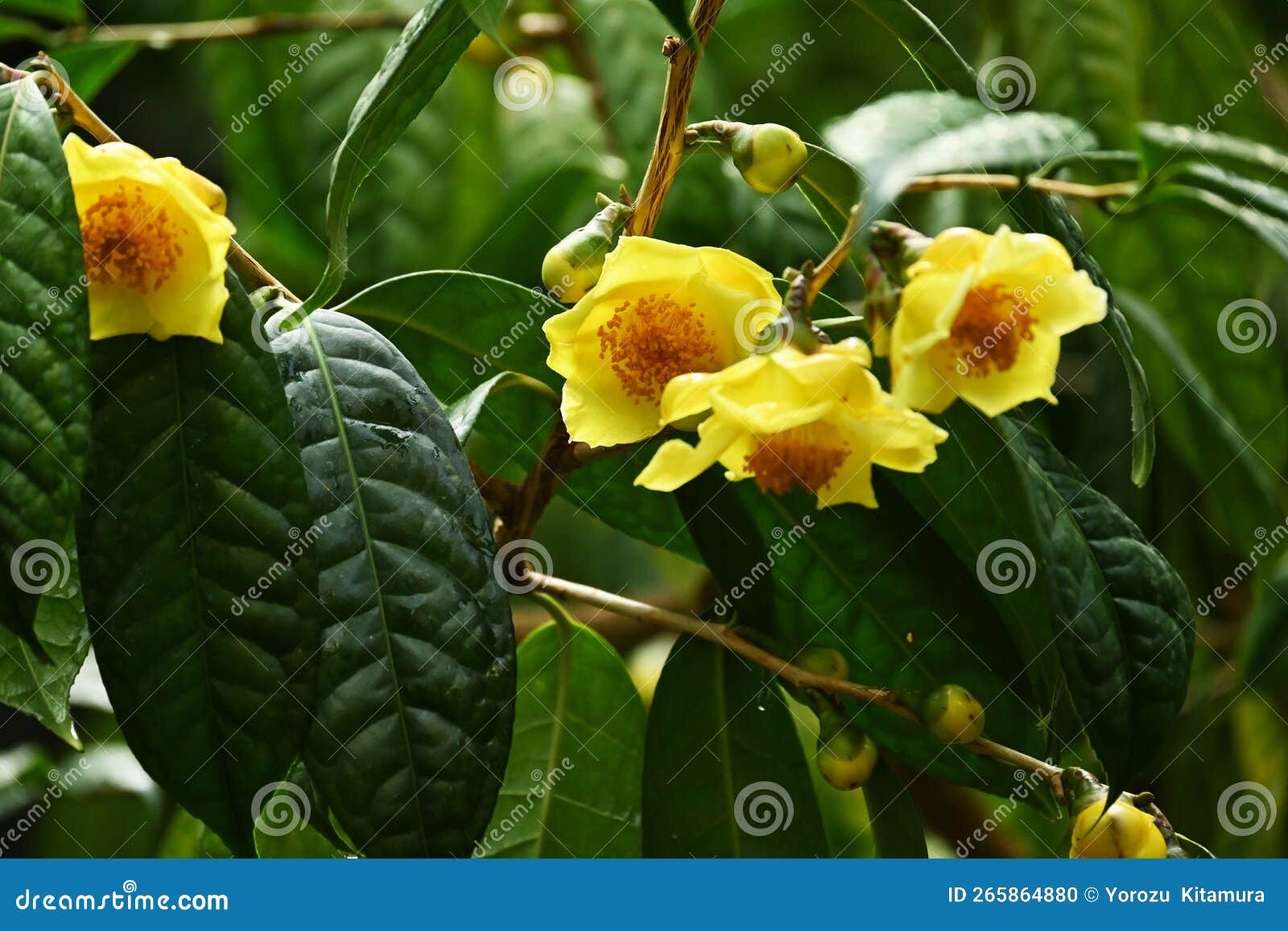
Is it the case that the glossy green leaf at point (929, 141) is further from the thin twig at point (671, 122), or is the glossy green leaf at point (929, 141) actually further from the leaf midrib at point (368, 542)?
the leaf midrib at point (368, 542)

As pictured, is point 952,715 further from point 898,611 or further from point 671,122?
point 671,122

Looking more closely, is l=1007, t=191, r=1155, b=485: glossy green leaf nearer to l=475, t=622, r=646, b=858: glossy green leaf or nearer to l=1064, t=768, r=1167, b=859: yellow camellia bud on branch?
l=1064, t=768, r=1167, b=859: yellow camellia bud on branch

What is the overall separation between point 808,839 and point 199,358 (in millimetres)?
421

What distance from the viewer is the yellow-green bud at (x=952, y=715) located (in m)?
0.59

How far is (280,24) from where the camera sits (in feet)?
4.17

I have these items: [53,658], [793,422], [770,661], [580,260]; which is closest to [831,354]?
[793,422]

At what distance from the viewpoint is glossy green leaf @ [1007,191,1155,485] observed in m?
0.54

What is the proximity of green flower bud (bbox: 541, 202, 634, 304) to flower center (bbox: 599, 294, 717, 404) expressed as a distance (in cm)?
2

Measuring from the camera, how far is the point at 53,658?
53cm

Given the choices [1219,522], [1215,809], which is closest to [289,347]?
[1219,522]

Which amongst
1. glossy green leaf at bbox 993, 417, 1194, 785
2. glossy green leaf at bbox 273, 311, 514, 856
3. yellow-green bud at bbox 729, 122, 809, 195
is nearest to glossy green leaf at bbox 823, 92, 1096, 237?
yellow-green bud at bbox 729, 122, 809, 195

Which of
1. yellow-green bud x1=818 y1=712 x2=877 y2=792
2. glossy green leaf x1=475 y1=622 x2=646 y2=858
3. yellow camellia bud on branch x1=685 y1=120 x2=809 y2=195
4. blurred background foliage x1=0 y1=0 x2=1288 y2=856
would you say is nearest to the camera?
yellow camellia bud on branch x1=685 y1=120 x2=809 y2=195

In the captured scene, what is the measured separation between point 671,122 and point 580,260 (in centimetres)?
8

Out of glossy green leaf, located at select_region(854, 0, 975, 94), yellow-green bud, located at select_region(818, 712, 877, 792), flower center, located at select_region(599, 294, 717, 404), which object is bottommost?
yellow-green bud, located at select_region(818, 712, 877, 792)
